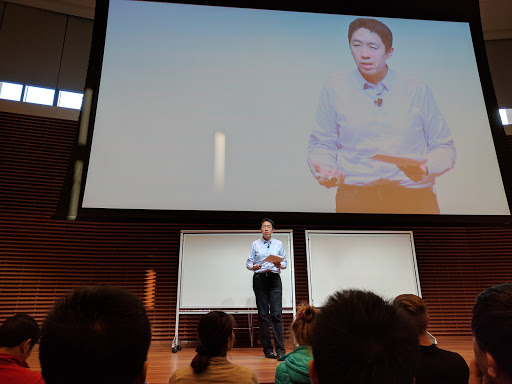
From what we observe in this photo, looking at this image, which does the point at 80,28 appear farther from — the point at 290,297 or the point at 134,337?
the point at 134,337

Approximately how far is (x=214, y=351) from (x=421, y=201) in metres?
2.70

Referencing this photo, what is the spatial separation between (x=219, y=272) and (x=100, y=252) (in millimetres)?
1664

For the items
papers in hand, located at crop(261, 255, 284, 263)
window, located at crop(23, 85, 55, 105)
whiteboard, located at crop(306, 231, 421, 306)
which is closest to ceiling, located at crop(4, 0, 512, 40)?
window, located at crop(23, 85, 55, 105)

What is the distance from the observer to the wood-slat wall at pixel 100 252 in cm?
476

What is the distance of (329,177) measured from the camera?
11.8 feet

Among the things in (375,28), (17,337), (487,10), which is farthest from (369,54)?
(17,337)

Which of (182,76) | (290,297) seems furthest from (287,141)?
(290,297)

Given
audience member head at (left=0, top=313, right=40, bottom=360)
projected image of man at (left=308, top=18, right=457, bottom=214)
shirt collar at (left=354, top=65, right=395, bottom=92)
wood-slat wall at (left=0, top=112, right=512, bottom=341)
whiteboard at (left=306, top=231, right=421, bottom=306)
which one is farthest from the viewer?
wood-slat wall at (left=0, top=112, right=512, bottom=341)

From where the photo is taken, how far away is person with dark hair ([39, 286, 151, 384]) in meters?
0.63

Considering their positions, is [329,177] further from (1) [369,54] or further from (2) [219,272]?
(2) [219,272]

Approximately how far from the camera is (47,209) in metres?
4.97

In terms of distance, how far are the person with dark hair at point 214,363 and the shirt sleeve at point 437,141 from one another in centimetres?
284

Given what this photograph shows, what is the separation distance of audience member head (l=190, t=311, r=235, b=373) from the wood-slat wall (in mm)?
3092

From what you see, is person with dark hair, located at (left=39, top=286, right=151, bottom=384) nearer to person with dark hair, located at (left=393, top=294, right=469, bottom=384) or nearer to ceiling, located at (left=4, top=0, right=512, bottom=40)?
person with dark hair, located at (left=393, top=294, right=469, bottom=384)
